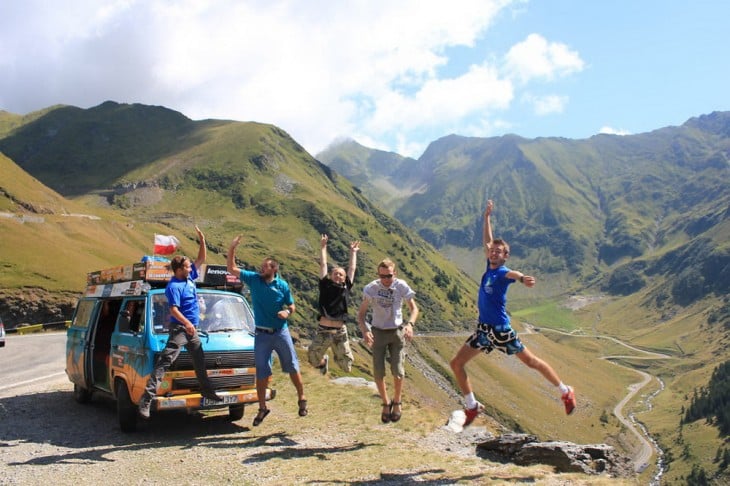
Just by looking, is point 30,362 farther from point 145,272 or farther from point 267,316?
point 267,316

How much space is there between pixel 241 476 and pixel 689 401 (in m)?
214

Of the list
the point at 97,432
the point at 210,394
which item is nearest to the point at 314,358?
the point at 210,394

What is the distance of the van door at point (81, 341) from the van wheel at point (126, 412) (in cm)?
300

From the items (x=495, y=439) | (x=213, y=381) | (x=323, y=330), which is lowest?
(x=495, y=439)

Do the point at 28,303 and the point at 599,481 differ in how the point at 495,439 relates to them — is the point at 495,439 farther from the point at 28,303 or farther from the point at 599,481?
the point at 28,303

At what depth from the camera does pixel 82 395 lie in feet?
49.5

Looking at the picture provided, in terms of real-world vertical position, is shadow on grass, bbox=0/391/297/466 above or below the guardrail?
above

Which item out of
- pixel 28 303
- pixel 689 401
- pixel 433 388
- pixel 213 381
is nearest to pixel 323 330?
pixel 213 381

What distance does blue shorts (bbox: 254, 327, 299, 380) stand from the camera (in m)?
11.0

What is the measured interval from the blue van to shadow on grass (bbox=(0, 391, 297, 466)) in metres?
0.54

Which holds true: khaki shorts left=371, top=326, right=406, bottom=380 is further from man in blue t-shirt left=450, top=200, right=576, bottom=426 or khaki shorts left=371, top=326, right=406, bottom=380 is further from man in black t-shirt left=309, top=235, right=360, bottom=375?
man in black t-shirt left=309, top=235, right=360, bottom=375

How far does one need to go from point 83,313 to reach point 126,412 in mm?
4766

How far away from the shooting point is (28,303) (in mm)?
59156

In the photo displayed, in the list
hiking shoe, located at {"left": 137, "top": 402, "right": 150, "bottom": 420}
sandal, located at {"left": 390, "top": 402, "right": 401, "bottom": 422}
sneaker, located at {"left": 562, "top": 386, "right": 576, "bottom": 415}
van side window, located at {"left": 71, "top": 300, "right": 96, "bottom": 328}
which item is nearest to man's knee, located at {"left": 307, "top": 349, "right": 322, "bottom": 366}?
sandal, located at {"left": 390, "top": 402, "right": 401, "bottom": 422}
